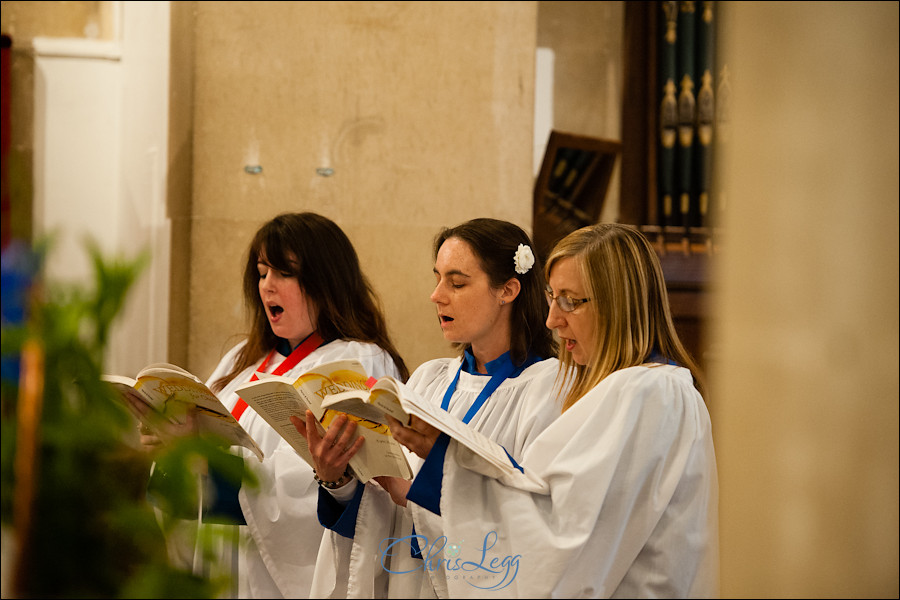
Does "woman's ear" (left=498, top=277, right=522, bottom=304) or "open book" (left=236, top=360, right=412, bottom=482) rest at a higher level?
"woman's ear" (left=498, top=277, right=522, bottom=304)

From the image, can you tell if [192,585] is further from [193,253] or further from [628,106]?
[628,106]

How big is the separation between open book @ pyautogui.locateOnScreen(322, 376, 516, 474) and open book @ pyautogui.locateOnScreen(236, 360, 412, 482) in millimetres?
130

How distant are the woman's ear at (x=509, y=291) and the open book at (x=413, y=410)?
80cm

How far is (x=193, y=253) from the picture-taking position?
15.7ft

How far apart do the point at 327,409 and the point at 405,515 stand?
1.82 feet

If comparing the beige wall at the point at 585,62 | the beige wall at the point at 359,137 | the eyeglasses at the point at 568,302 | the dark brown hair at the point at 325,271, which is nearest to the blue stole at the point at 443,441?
the eyeglasses at the point at 568,302

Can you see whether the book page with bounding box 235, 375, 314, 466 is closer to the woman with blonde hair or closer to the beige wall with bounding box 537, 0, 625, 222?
the woman with blonde hair

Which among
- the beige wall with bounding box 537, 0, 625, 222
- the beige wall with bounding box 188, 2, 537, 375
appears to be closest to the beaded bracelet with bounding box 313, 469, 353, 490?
the beige wall with bounding box 188, 2, 537, 375

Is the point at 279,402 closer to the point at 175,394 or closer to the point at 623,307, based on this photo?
the point at 175,394

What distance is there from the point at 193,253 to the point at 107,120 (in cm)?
118

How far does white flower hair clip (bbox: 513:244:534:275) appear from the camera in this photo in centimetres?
290

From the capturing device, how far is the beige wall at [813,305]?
1.28 meters

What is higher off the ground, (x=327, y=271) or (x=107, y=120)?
(x=107, y=120)

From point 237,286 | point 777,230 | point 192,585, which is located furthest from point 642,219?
point 192,585
